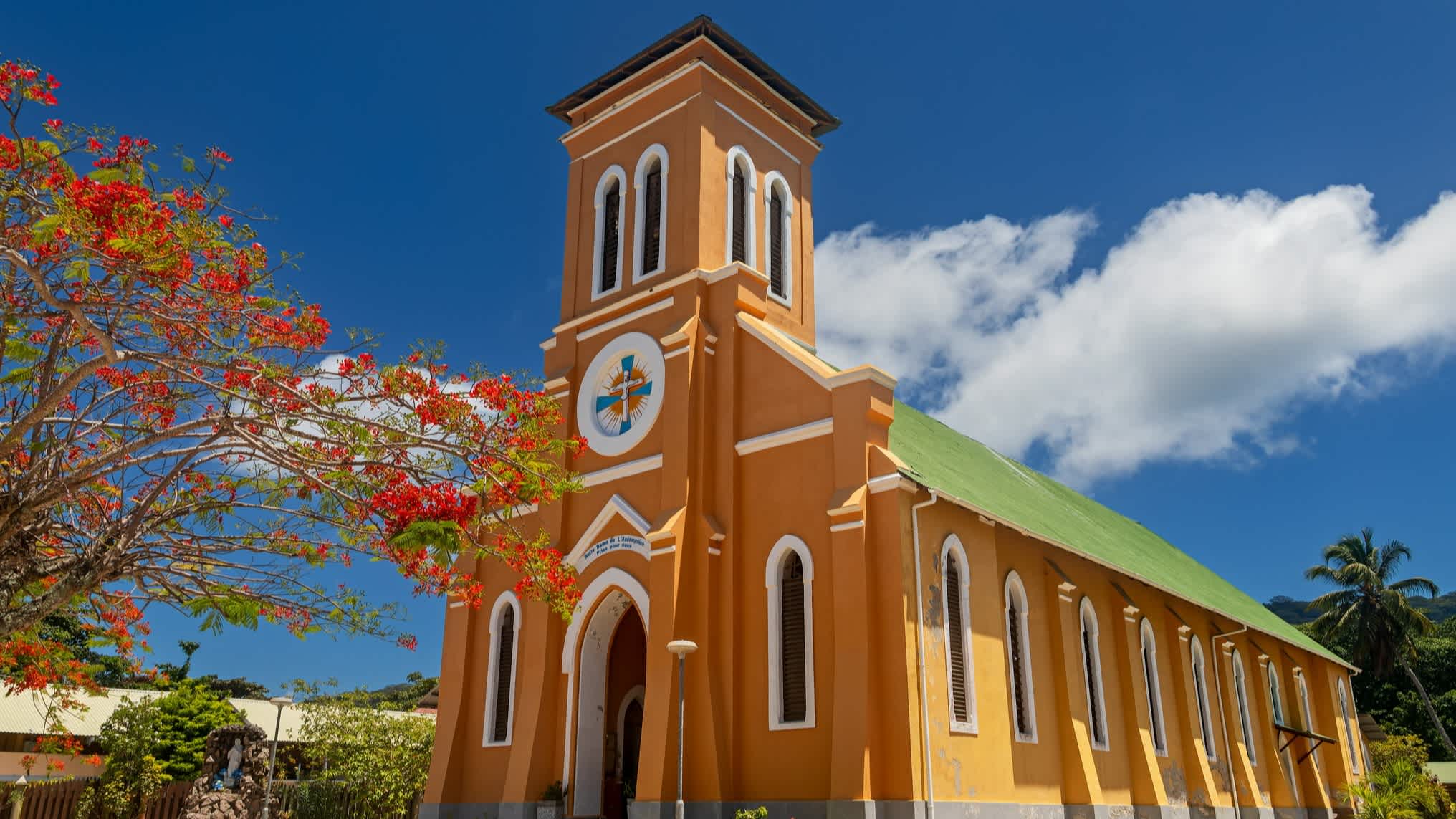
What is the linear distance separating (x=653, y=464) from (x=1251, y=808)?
1585 cm

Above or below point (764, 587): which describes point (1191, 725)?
below

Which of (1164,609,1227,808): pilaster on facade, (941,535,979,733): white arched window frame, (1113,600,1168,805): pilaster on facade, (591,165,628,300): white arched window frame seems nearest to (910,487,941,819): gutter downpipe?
(941,535,979,733): white arched window frame

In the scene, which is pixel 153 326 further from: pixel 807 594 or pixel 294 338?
pixel 807 594

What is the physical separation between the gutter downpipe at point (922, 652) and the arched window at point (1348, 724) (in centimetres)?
2271

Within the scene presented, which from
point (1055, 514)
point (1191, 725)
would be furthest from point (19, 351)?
point (1191, 725)

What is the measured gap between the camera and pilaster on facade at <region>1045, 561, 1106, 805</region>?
701 inches

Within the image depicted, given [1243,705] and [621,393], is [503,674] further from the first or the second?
[1243,705]

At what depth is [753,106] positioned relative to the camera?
22.0 meters

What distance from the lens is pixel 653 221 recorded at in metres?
21.2

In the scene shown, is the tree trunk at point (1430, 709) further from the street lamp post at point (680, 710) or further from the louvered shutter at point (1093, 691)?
the street lamp post at point (680, 710)

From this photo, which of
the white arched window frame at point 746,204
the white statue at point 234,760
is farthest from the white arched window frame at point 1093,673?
the white statue at point 234,760

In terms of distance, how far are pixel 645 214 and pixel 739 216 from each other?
1.84 m

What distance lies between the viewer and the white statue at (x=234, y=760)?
17.0 meters

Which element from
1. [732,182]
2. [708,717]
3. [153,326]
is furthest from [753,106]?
[153,326]
